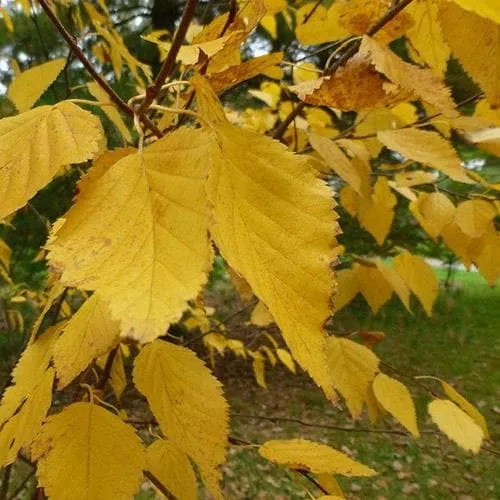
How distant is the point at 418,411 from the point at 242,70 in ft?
13.4

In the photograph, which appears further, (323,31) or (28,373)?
(323,31)

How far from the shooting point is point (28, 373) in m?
0.43

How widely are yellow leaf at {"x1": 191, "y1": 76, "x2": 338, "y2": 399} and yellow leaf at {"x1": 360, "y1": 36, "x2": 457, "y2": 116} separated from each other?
0.41ft

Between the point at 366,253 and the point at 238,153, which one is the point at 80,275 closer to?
the point at 238,153

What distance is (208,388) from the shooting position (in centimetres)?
46

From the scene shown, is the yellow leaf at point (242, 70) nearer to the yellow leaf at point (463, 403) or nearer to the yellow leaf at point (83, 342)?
the yellow leaf at point (83, 342)

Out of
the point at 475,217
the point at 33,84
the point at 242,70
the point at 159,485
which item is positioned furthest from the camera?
the point at 475,217

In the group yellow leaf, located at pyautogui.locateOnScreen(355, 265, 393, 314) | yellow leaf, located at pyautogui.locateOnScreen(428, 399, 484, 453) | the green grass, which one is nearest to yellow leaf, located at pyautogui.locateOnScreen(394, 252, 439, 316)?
yellow leaf, located at pyautogui.locateOnScreen(355, 265, 393, 314)

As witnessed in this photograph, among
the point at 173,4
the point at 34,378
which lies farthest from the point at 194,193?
the point at 173,4

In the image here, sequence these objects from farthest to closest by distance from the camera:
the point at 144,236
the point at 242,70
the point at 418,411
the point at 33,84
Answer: the point at 418,411
the point at 33,84
the point at 242,70
the point at 144,236

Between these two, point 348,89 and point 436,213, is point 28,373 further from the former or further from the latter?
point 436,213

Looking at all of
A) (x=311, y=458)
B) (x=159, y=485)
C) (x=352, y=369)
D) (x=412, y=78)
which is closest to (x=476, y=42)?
(x=412, y=78)

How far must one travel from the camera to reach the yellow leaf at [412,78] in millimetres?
354

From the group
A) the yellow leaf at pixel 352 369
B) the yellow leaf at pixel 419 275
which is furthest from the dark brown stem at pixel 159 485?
the yellow leaf at pixel 419 275
